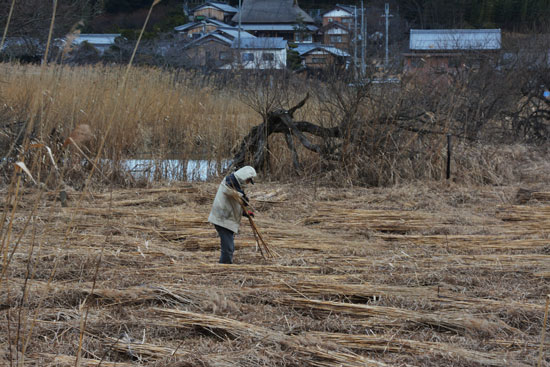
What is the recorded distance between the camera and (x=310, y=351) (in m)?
2.60

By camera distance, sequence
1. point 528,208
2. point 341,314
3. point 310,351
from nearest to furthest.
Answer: point 310,351
point 341,314
point 528,208

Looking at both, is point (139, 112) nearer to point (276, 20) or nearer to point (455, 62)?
point (455, 62)

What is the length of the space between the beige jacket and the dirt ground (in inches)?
11.5

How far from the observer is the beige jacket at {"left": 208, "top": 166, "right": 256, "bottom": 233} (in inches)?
166

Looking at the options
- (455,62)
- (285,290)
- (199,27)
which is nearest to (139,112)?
(285,290)

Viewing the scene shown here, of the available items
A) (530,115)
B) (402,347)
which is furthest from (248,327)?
(530,115)

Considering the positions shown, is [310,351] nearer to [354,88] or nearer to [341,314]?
[341,314]

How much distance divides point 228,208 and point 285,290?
979mm

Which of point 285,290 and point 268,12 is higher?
point 268,12

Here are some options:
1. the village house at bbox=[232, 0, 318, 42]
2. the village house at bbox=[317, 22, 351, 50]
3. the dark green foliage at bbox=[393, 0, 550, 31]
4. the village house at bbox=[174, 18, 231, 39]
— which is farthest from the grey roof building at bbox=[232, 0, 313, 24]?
the dark green foliage at bbox=[393, 0, 550, 31]

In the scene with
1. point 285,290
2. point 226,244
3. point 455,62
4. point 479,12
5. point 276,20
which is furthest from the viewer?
point 276,20

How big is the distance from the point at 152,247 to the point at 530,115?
31.1 ft

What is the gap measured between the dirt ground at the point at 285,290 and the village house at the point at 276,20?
30.4 m

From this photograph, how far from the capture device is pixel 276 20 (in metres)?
42.1
